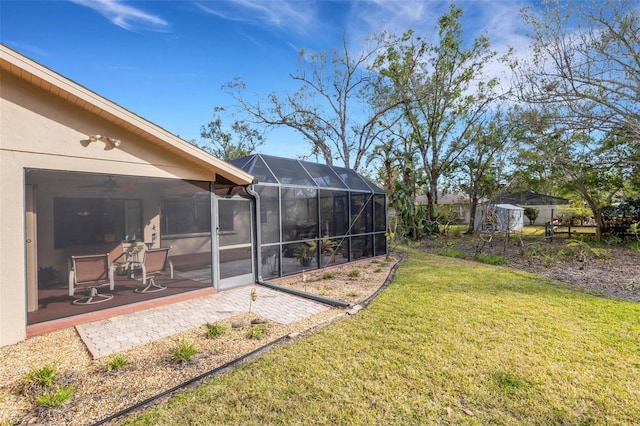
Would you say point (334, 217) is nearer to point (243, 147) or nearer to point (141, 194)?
point (141, 194)

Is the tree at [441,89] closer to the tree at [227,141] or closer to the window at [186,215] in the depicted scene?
the tree at [227,141]

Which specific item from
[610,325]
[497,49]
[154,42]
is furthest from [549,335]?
[497,49]

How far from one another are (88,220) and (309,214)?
488 cm

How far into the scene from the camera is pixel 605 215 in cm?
1495

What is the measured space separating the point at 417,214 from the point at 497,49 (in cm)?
1206

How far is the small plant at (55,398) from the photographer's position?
8.61 ft

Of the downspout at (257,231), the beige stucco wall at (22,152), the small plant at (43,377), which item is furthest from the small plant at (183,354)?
the downspout at (257,231)

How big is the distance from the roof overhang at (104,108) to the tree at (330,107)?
1571cm

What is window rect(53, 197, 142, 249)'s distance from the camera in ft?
16.5

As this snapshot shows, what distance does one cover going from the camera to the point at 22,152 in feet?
13.3

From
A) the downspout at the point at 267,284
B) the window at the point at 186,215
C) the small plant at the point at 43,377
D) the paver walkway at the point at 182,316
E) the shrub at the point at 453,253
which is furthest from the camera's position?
the shrub at the point at 453,253

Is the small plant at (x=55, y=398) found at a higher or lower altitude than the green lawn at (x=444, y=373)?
higher

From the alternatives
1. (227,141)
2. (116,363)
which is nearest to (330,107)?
(227,141)

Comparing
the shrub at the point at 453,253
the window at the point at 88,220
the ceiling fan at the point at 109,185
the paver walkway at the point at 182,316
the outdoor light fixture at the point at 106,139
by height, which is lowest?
the paver walkway at the point at 182,316
